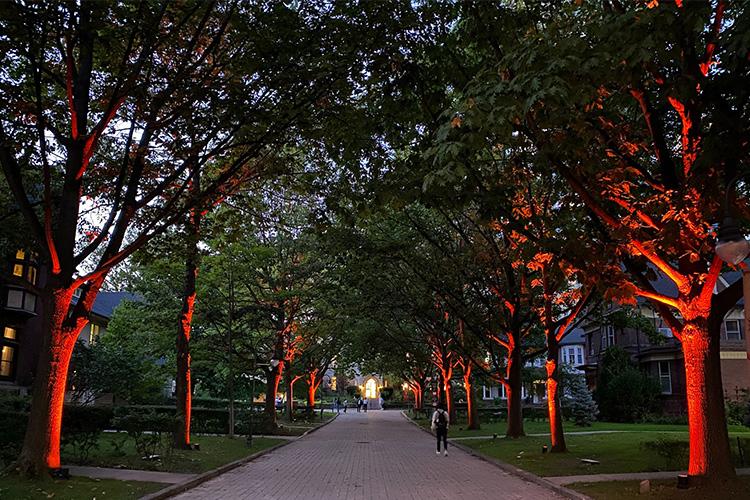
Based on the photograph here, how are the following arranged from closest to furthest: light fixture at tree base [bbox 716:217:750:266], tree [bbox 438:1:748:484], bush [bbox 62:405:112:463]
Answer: light fixture at tree base [bbox 716:217:750:266]
tree [bbox 438:1:748:484]
bush [bbox 62:405:112:463]

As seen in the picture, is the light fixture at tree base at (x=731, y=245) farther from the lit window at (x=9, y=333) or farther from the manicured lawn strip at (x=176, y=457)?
the lit window at (x=9, y=333)

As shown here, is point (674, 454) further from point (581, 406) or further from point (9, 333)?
point (9, 333)

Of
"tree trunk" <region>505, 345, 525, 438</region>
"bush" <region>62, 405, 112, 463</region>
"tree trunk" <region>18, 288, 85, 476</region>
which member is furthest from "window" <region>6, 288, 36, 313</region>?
"tree trunk" <region>505, 345, 525, 438</region>

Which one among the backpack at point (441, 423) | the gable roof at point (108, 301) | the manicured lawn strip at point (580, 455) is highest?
the gable roof at point (108, 301)

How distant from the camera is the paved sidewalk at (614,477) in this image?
12.7 m

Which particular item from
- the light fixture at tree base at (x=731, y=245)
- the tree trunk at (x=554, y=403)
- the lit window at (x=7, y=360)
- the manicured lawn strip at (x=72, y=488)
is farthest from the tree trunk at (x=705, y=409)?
the lit window at (x=7, y=360)

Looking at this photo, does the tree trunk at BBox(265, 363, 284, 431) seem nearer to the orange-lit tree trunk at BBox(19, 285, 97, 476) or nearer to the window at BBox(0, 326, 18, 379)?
the window at BBox(0, 326, 18, 379)

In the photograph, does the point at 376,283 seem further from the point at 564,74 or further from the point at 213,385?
the point at 213,385

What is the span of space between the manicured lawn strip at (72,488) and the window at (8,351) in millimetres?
20085

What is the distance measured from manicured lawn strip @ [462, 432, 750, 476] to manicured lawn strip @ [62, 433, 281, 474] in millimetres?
7698

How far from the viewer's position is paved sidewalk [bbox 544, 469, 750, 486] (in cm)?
1266

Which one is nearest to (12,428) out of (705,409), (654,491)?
(654,491)

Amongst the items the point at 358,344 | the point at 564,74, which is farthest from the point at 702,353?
the point at 358,344

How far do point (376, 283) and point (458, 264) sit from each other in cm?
433
